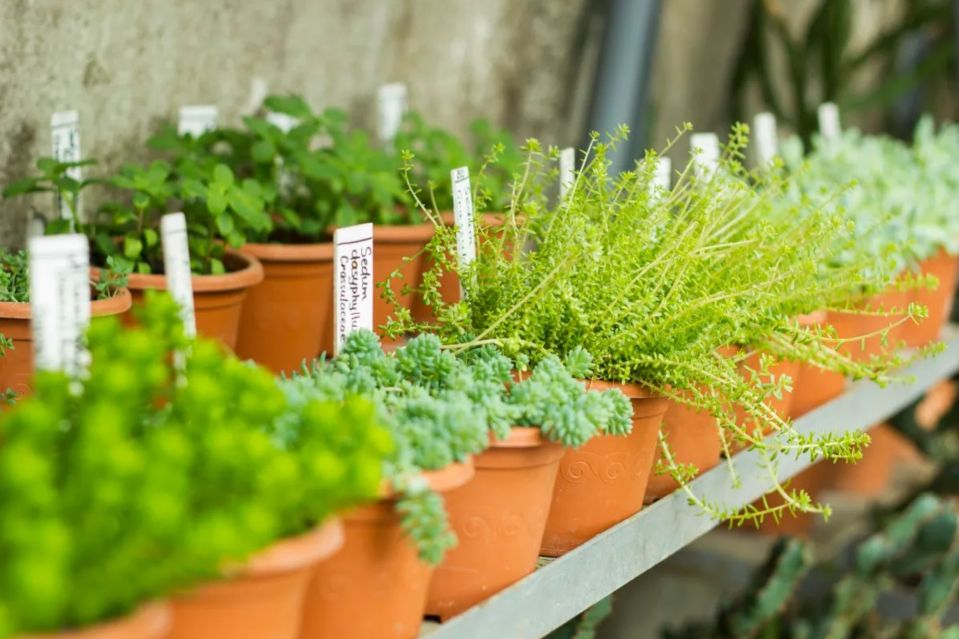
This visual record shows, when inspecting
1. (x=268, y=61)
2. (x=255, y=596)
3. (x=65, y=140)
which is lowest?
(x=255, y=596)

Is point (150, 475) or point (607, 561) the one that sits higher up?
point (150, 475)

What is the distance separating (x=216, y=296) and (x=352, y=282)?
300 millimetres

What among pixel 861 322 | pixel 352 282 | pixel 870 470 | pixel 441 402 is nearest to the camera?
pixel 441 402

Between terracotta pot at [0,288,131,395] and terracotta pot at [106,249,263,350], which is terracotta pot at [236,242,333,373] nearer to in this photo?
terracotta pot at [106,249,263,350]

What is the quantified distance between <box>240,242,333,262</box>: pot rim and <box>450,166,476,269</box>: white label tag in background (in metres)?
0.38

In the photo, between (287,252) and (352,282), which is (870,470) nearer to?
(287,252)

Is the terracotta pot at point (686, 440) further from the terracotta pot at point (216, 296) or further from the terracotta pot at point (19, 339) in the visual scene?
the terracotta pot at point (19, 339)

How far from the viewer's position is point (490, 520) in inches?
44.4

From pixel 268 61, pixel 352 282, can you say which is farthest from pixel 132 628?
pixel 268 61

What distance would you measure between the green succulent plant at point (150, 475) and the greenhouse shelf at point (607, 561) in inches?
12.0

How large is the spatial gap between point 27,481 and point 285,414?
279 mm

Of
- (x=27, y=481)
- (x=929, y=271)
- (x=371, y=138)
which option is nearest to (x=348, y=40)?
(x=371, y=138)

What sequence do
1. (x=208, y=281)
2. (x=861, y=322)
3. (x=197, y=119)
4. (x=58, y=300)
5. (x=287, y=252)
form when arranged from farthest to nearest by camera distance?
(x=861, y=322)
(x=197, y=119)
(x=287, y=252)
(x=208, y=281)
(x=58, y=300)

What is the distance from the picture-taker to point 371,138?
2.37 m
